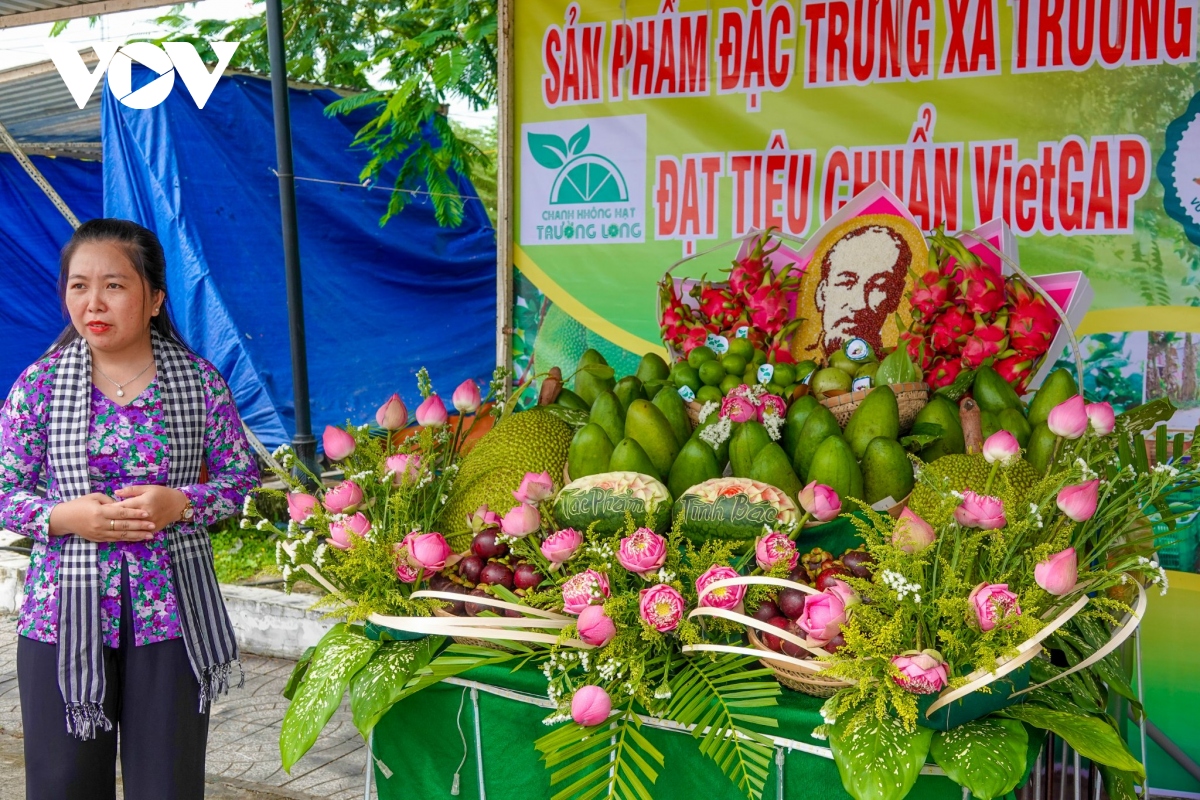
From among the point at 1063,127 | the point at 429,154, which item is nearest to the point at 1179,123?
the point at 1063,127

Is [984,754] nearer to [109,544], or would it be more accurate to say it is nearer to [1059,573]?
[1059,573]

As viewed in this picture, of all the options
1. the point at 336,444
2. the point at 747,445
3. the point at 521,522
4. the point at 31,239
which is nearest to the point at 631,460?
the point at 747,445

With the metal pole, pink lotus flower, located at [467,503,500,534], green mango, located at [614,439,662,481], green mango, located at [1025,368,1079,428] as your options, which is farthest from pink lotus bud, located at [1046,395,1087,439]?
the metal pole

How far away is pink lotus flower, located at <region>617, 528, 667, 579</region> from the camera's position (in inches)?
58.0

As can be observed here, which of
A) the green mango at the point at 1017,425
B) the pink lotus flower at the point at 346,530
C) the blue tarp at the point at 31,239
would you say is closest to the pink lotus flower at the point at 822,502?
the green mango at the point at 1017,425

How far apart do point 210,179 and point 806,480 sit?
4.41 m

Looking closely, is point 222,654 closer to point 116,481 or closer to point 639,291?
point 116,481

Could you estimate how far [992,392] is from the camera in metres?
2.02

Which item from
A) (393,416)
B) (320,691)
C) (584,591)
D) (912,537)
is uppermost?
(393,416)

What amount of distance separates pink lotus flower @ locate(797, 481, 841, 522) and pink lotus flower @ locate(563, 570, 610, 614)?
35cm

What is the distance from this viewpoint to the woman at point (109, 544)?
190 cm

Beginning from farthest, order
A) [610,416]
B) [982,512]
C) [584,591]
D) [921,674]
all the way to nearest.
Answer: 1. [610,416]
2. [584,591]
3. [982,512]
4. [921,674]

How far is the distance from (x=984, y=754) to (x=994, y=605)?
0.62ft

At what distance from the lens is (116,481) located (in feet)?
6.48
